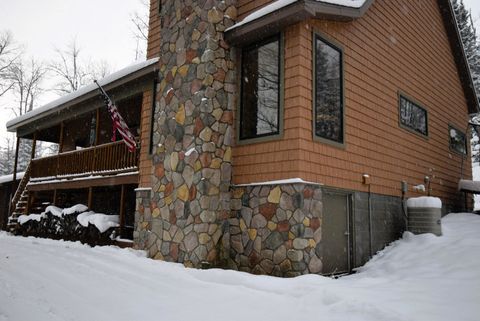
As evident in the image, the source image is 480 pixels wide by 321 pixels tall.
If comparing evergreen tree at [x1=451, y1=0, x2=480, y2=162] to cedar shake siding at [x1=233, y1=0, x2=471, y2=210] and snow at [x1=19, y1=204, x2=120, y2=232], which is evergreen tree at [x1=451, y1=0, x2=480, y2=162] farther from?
snow at [x1=19, y1=204, x2=120, y2=232]

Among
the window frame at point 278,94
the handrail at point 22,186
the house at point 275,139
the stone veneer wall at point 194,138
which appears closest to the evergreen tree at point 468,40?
the house at point 275,139

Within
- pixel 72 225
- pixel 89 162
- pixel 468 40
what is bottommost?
pixel 72 225

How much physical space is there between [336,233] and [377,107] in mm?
3385

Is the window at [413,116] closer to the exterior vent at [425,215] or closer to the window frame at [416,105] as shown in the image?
the window frame at [416,105]

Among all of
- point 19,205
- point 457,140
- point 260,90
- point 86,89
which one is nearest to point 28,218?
point 19,205

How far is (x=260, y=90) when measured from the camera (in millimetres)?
7910

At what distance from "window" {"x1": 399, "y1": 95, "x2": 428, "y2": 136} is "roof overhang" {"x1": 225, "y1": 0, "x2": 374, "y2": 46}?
10.9 feet

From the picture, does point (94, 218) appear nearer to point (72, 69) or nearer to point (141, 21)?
point (141, 21)

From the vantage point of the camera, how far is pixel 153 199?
28.5ft

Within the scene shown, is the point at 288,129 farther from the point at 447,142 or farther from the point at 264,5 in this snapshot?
the point at 447,142

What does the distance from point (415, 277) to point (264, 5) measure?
584cm

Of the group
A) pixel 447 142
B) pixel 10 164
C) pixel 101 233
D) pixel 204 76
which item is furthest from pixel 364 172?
pixel 10 164

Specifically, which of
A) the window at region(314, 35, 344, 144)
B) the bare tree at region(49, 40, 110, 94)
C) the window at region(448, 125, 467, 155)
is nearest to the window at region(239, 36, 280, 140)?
the window at region(314, 35, 344, 144)

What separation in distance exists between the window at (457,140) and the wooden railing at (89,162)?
1032cm
